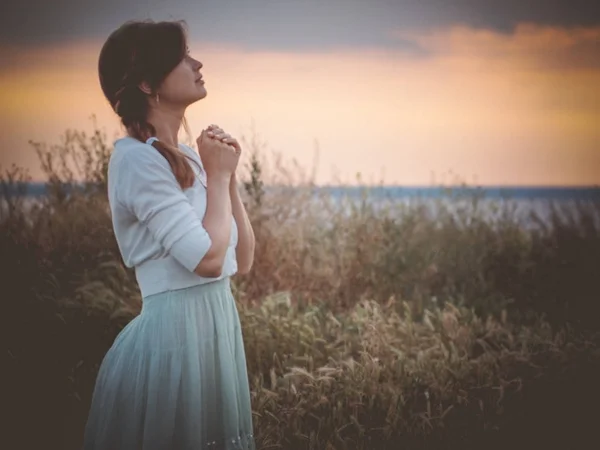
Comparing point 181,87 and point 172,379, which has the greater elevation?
point 181,87

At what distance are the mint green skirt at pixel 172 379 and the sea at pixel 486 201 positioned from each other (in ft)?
10.8

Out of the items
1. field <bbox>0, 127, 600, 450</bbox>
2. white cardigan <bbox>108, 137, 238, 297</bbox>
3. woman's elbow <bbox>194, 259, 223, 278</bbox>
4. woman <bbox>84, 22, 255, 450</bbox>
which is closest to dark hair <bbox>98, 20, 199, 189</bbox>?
woman <bbox>84, 22, 255, 450</bbox>

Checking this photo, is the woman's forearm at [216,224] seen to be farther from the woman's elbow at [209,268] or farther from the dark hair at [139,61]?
the dark hair at [139,61]

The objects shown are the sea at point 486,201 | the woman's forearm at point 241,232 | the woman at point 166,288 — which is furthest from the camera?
the sea at point 486,201

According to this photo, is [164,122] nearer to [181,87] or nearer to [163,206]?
[181,87]

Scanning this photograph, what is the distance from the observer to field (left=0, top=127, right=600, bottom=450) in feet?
10.9

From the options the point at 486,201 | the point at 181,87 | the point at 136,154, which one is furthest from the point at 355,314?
the point at 136,154

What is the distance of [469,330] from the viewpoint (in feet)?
13.1

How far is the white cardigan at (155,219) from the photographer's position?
169 cm

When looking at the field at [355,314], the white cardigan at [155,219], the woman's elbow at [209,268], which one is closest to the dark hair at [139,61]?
the white cardigan at [155,219]

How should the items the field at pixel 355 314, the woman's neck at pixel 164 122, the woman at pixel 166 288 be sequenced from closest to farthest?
the woman at pixel 166 288, the woman's neck at pixel 164 122, the field at pixel 355 314

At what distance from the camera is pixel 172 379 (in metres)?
1.84

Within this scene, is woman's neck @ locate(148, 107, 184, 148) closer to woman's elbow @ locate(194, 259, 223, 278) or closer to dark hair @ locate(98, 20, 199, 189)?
dark hair @ locate(98, 20, 199, 189)

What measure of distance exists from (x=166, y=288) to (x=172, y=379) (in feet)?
0.74
